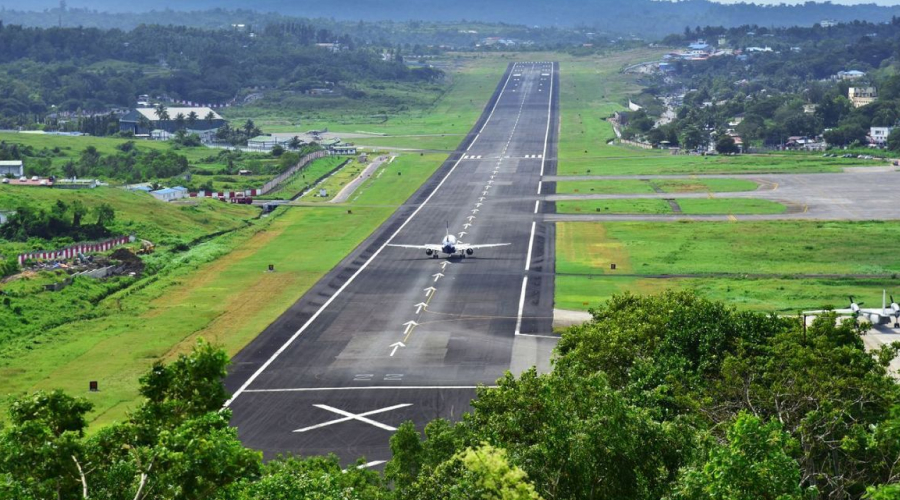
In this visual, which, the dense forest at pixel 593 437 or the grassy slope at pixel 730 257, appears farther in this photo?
the grassy slope at pixel 730 257

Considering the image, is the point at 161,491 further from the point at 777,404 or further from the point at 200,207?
the point at 200,207

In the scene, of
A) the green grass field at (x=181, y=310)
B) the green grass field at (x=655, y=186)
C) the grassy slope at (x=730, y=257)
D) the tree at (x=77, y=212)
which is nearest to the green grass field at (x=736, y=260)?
the grassy slope at (x=730, y=257)

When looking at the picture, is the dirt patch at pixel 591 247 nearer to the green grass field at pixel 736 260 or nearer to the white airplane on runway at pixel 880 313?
the green grass field at pixel 736 260

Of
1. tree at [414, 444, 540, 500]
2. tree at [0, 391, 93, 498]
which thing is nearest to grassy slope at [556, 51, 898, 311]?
tree at [414, 444, 540, 500]

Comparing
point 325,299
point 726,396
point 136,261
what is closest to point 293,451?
point 726,396

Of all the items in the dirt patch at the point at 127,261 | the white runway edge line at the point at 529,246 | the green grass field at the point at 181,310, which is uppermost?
the white runway edge line at the point at 529,246

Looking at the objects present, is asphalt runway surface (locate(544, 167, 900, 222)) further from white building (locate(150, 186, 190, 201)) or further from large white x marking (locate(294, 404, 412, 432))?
large white x marking (locate(294, 404, 412, 432))
